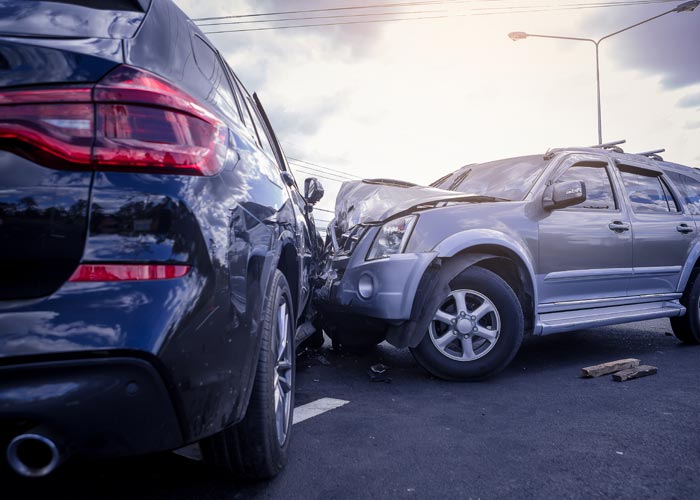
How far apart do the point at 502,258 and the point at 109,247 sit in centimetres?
320

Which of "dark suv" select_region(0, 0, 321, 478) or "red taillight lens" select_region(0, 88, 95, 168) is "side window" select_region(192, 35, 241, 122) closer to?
"dark suv" select_region(0, 0, 321, 478)

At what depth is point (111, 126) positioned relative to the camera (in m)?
1.42

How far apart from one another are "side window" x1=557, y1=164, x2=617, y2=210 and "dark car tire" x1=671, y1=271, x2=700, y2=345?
148 centimetres

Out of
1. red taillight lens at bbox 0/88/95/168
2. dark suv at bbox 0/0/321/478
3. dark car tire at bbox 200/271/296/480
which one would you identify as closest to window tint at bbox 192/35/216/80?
dark suv at bbox 0/0/321/478

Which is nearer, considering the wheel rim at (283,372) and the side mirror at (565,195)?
the wheel rim at (283,372)

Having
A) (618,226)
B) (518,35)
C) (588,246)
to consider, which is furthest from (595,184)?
(518,35)

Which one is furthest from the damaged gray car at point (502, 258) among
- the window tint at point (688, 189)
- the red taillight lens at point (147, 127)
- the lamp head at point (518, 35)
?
the lamp head at point (518, 35)

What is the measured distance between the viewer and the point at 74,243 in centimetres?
133

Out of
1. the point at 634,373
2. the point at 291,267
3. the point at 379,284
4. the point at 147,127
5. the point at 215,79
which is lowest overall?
the point at 634,373

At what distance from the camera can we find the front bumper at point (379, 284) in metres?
3.67

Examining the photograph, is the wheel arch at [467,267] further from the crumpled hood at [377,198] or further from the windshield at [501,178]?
the windshield at [501,178]

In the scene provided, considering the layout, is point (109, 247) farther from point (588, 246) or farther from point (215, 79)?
point (588, 246)

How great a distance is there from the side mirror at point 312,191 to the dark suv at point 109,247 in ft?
8.90

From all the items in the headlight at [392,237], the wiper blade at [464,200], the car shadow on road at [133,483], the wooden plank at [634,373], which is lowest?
the wooden plank at [634,373]
